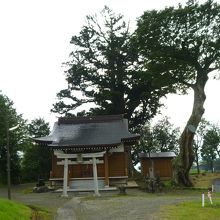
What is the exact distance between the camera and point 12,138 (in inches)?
1656

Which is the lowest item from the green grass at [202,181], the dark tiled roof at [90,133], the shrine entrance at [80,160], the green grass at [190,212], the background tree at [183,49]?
the green grass at [190,212]

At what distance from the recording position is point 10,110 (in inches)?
1742

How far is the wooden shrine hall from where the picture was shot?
30641 mm

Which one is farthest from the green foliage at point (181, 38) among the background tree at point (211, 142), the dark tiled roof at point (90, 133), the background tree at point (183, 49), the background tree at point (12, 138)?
the background tree at point (211, 142)

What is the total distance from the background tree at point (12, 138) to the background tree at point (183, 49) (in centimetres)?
1669

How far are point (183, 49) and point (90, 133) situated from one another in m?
10.7

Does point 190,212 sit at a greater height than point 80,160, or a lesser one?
lesser

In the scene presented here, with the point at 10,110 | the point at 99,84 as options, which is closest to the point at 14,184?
the point at 10,110

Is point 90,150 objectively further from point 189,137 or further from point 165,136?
point 165,136

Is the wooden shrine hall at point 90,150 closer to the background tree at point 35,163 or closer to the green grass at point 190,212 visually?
the background tree at point 35,163

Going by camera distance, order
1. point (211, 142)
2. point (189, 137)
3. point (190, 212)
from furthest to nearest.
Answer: point (211, 142) < point (189, 137) < point (190, 212)

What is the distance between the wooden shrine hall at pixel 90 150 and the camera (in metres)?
30.6

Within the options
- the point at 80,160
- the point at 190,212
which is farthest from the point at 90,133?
the point at 190,212

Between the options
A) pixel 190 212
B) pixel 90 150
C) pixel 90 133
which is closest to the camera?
pixel 190 212
